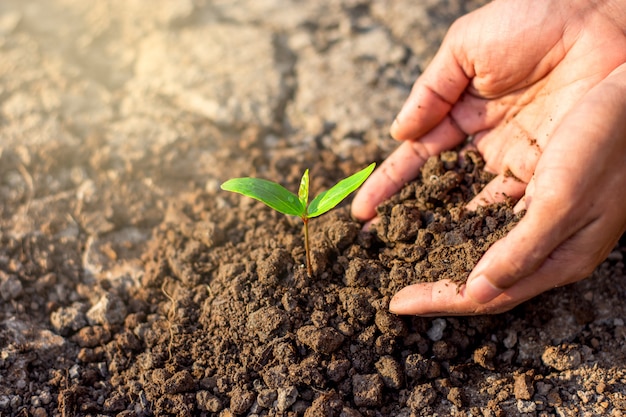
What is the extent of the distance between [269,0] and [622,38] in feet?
9.77

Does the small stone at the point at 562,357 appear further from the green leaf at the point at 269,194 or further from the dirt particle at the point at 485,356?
the green leaf at the point at 269,194

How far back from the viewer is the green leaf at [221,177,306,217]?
2.41m

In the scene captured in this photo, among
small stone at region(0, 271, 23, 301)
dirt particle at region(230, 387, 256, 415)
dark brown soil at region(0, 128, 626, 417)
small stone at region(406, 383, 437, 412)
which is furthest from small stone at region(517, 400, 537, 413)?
small stone at region(0, 271, 23, 301)

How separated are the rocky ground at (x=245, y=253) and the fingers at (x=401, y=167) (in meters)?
0.11

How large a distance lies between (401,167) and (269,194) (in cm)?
91

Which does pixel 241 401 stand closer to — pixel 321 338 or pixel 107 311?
pixel 321 338

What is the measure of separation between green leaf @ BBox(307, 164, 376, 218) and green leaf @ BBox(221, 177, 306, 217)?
0.06 m

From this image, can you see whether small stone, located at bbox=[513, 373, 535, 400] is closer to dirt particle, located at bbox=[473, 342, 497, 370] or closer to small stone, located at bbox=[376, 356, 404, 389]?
dirt particle, located at bbox=[473, 342, 497, 370]

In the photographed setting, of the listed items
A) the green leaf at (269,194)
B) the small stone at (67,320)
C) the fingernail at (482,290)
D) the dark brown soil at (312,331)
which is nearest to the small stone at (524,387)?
the dark brown soil at (312,331)

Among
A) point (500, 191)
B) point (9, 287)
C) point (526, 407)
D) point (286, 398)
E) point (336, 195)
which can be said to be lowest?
point (526, 407)

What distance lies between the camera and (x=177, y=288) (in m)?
2.91

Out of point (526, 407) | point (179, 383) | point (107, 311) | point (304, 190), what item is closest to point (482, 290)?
point (526, 407)

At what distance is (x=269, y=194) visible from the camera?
2.48 metres

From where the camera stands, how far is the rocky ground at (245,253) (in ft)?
8.16
